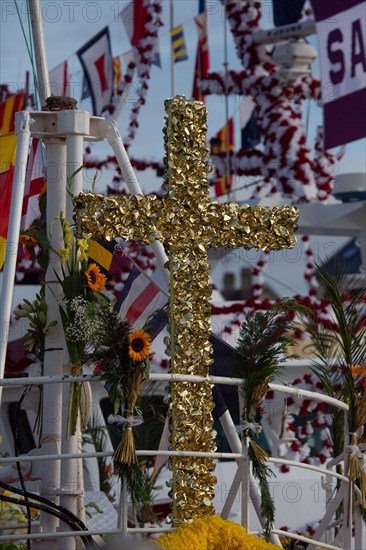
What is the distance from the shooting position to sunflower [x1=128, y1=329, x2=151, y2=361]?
6219 millimetres

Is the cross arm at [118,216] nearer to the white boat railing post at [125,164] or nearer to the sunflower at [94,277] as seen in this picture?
the sunflower at [94,277]

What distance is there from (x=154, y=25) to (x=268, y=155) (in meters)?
3.91

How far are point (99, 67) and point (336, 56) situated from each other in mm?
8481

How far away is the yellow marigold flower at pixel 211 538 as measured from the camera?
5.21 meters

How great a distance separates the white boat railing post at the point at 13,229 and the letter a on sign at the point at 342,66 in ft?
19.2

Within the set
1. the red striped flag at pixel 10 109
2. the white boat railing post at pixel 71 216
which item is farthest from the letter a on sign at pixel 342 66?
the red striped flag at pixel 10 109

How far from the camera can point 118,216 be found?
6.47 metres

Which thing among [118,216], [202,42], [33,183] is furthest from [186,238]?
[202,42]

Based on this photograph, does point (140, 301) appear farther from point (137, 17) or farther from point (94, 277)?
point (137, 17)

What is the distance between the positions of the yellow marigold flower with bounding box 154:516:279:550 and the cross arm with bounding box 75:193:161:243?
181 cm

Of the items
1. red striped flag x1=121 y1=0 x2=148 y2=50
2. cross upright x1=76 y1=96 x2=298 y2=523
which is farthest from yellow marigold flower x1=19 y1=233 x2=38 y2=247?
red striped flag x1=121 y1=0 x2=148 y2=50

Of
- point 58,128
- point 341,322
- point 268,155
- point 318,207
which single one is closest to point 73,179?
point 58,128

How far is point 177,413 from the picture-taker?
20.9 feet

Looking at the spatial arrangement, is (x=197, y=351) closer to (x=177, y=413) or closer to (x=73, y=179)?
(x=177, y=413)
